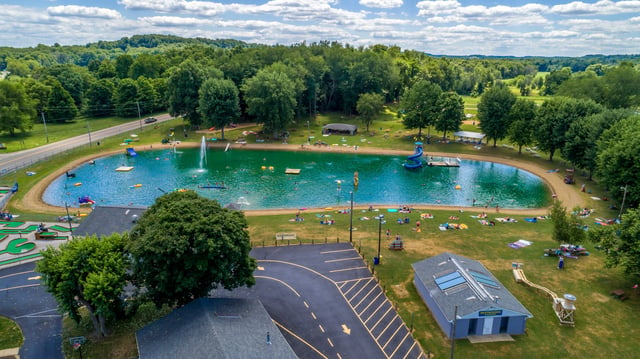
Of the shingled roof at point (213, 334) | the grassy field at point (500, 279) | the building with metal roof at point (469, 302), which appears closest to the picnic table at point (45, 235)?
the grassy field at point (500, 279)

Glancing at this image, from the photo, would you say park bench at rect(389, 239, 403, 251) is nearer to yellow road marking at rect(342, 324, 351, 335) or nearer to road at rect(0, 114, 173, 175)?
yellow road marking at rect(342, 324, 351, 335)

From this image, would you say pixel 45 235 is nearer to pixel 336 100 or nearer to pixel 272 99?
pixel 272 99

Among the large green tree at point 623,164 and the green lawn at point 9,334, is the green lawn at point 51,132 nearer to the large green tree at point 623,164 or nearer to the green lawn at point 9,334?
the green lawn at point 9,334

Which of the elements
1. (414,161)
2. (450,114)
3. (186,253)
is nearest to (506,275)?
(186,253)

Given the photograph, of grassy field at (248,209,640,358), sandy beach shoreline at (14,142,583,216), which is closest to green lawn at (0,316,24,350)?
grassy field at (248,209,640,358)

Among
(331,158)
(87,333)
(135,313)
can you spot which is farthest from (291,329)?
(331,158)
